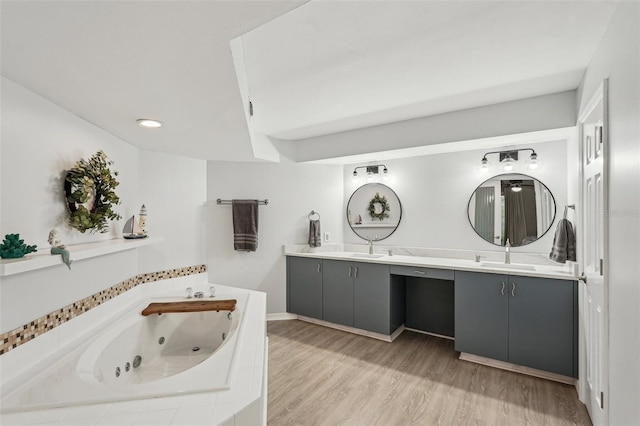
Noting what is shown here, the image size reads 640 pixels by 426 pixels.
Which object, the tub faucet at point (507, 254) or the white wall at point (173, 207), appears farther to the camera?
the tub faucet at point (507, 254)

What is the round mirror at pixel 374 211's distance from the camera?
3764 mm

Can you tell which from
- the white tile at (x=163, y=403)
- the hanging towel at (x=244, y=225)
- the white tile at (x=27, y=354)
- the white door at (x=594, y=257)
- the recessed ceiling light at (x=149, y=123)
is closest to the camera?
the white tile at (x=163, y=403)

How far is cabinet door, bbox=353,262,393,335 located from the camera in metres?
3.19

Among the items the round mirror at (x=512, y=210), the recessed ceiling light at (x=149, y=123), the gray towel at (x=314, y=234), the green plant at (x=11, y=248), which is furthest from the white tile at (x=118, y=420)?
the round mirror at (x=512, y=210)

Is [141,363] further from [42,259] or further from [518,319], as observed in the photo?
[518,319]

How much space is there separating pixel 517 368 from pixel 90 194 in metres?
3.49

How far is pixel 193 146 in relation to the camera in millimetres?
2693

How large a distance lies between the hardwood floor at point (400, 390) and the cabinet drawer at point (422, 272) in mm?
754

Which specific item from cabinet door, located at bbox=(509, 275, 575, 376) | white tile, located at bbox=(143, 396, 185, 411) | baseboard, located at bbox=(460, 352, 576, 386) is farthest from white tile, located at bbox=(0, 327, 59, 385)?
cabinet door, located at bbox=(509, 275, 575, 376)

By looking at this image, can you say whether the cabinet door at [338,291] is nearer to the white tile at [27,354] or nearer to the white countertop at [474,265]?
the white countertop at [474,265]

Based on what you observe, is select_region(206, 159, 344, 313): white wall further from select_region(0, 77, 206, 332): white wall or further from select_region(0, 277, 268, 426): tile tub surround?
select_region(0, 277, 268, 426): tile tub surround

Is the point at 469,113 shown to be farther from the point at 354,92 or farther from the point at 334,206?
the point at 334,206

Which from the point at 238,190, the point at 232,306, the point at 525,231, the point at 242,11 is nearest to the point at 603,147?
the point at 525,231

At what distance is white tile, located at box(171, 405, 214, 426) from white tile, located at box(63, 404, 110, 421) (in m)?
0.28
